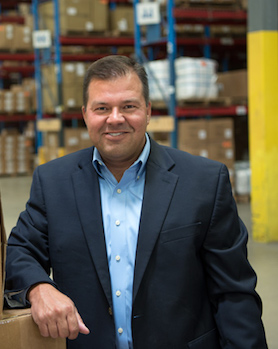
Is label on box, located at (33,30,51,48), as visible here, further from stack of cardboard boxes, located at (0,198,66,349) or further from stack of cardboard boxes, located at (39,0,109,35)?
stack of cardboard boxes, located at (0,198,66,349)

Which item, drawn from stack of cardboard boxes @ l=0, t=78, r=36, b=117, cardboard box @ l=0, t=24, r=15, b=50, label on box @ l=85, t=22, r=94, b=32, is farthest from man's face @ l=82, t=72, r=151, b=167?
cardboard box @ l=0, t=24, r=15, b=50

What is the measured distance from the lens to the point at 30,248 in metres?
1.91

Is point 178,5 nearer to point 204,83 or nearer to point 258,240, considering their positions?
point 204,83

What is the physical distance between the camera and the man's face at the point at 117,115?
185cm

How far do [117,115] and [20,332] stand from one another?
733 mm

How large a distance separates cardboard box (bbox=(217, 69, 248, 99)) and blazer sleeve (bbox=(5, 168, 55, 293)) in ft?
23.2

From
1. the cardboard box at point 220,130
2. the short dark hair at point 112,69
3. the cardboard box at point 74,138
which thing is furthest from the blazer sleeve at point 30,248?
the cardboard box at point 74,138

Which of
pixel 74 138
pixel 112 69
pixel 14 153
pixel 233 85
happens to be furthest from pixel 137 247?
pixel 14 153

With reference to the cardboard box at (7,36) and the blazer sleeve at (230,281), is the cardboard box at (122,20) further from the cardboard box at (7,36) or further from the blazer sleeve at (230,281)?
the blazer sleeve at (230,281)

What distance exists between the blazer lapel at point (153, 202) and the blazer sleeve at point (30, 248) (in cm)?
30

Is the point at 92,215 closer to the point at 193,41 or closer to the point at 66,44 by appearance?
the point at 193,41

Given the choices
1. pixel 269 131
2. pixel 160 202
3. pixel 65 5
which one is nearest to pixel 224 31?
→ pixel 65 5

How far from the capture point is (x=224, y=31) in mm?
10086

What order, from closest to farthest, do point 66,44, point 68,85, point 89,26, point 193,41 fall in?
point 193,41
point 68,85
point 89,26
point 66,44
